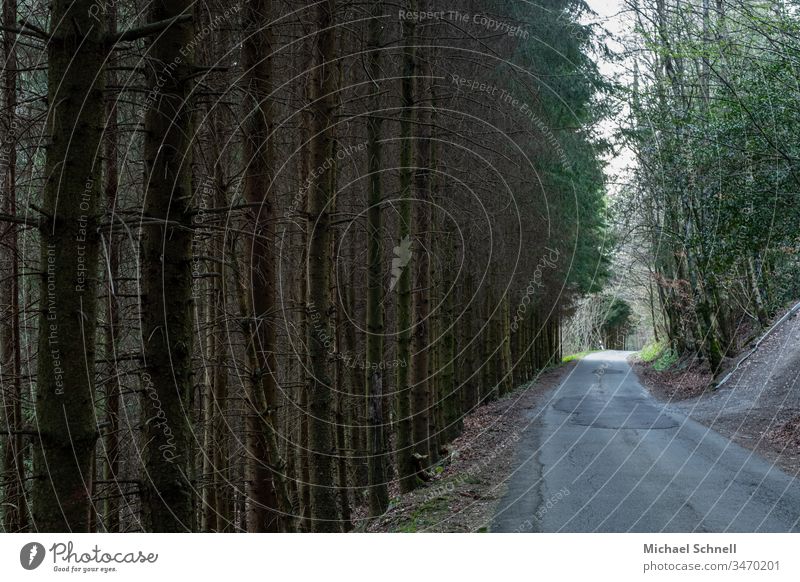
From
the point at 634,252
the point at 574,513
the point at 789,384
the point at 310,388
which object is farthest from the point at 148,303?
the point at 634,252

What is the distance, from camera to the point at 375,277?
416 inches

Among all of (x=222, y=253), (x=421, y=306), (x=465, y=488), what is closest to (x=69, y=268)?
(x=222, y=253)

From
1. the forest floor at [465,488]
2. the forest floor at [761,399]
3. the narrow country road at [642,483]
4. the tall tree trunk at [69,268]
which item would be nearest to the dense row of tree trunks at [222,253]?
the tall tree trunk at [69,268]

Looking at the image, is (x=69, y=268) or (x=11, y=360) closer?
(x=69, y=268)

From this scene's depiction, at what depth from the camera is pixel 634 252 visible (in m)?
31.8

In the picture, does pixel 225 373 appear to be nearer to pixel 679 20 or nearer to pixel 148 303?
pixel 148 303

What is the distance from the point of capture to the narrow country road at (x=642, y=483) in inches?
275

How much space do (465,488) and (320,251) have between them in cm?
423

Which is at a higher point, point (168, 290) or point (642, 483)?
point (168, 290)

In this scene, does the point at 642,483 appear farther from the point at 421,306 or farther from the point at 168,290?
the point at 168,290

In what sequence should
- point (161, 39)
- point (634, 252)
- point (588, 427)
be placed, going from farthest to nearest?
point (634, 252) → point (588, 427) → point (161, 39)

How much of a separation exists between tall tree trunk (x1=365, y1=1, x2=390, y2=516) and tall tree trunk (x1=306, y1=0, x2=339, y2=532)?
0.97m

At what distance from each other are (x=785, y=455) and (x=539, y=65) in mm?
7842
